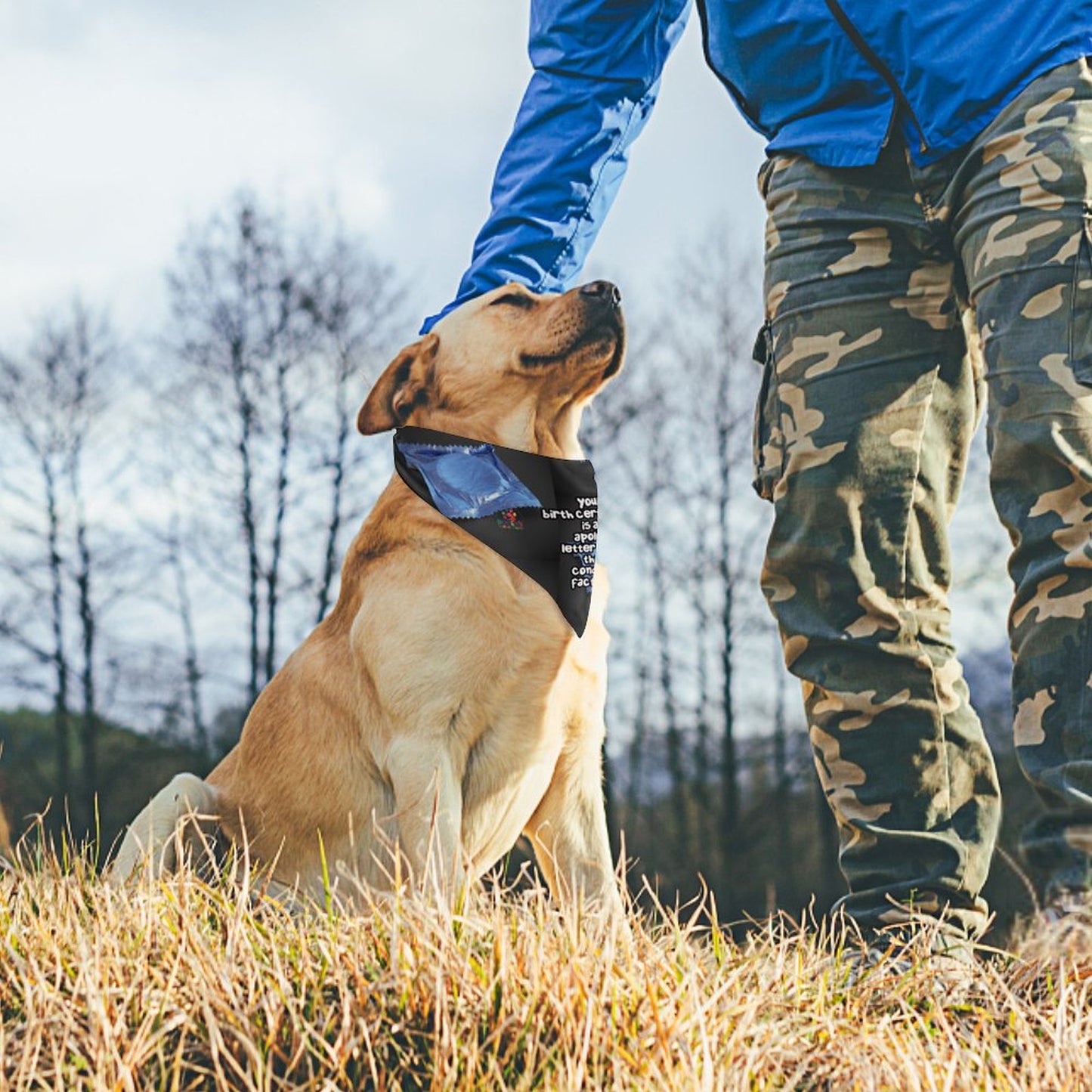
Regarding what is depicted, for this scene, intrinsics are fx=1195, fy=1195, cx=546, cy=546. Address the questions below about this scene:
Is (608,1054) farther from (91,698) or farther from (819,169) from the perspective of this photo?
(91,698)

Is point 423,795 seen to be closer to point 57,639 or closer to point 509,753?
point 509,753

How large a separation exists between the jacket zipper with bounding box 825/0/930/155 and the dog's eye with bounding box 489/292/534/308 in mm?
1057

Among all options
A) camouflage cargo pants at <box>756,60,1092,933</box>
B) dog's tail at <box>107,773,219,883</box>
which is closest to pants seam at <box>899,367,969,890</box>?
camouflage cargo pants at <box>756,60,1092,933</box>

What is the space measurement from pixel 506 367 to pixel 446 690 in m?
0.97

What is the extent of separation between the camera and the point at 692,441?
19375mm

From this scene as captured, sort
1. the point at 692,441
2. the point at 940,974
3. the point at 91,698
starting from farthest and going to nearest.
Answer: the point at 692,441 < the point at 91,698 < the point at 940,974

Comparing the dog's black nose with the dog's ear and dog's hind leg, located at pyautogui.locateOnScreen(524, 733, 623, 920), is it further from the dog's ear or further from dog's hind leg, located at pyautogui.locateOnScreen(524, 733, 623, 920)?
dog's hind leg, located at pyautogui.locateOnScreen(524, 733, 623, 920)

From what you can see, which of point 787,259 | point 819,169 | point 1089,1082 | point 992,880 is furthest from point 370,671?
point 992,880

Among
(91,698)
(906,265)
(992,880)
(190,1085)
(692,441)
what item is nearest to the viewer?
(190,1085)

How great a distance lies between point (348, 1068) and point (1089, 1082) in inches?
42.3

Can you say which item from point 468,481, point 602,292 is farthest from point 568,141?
point 468,481

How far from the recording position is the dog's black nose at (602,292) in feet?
10.8

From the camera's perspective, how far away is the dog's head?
3.30 m

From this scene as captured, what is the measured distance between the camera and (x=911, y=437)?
8.95 feet
